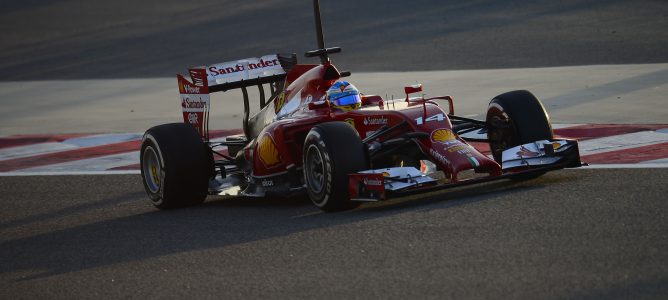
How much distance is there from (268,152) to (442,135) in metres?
1.37

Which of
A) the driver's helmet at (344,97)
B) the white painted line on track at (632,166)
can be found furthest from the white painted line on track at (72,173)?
the white painted line on track at (632,166)

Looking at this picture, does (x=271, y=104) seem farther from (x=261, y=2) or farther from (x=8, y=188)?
(x=261, y=2)

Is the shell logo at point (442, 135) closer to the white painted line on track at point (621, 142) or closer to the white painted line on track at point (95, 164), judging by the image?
the white painted line on track at point (621, 142)

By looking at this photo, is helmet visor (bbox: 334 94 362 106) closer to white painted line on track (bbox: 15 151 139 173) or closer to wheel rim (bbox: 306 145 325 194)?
wheel rim (bbox: 306 145 325 194)

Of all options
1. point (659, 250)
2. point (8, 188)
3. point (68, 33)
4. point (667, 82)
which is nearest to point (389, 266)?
point (659, 250)

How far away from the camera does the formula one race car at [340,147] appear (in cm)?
872

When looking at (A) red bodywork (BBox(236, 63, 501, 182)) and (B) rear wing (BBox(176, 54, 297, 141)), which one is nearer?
(A) red bodywork (BBox(236, 63, 501, 182))

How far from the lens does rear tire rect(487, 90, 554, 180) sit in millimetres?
9422

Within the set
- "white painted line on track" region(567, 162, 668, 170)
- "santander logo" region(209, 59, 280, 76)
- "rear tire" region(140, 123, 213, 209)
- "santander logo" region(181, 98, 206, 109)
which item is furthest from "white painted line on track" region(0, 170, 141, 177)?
"white painted line on track" region(567, 162, 668, 170)

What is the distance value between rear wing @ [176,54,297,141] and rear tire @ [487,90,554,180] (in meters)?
1.95

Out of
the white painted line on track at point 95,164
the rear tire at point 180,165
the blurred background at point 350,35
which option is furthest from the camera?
the blurred background at point 350,35

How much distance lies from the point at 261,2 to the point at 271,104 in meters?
16.7

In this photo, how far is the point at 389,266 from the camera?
7152 millimetres

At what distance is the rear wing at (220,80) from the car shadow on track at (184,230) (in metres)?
1.12
